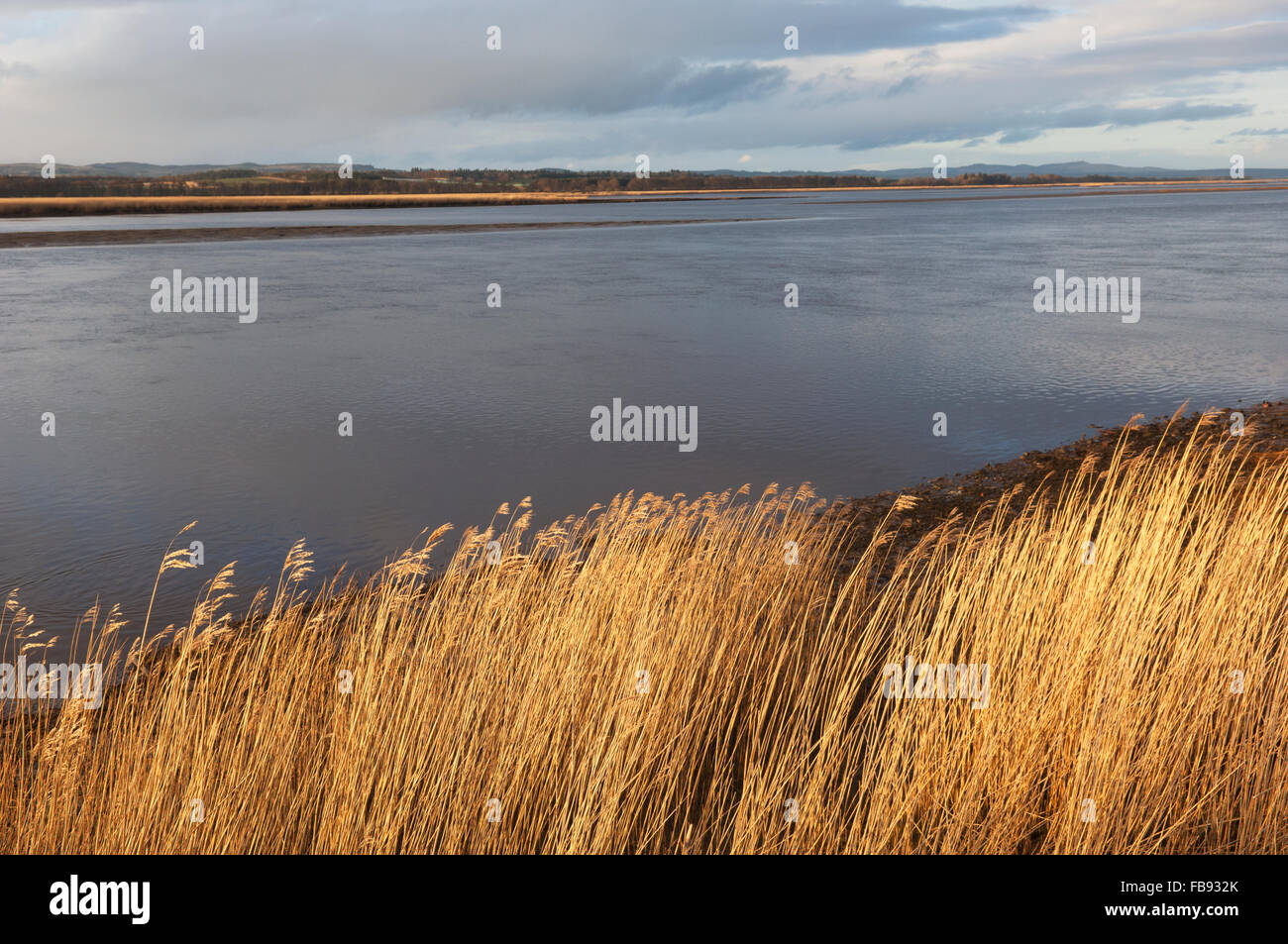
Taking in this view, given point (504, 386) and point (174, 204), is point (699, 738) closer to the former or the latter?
point (504, 386)

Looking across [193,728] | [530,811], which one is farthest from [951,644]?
[193,728]

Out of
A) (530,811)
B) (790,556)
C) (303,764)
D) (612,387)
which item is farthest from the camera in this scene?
(612,387)

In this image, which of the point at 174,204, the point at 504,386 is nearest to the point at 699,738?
the point at 504,386

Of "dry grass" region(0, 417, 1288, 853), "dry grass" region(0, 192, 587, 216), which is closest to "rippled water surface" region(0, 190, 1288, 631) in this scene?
"dry grass" region(0, 417, 1288, 853)

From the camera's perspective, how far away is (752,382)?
19469 millimetres

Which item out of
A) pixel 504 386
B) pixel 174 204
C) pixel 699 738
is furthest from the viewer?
pixel 174 204

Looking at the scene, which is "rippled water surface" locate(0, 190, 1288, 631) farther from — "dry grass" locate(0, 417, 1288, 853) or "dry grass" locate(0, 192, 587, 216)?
"dry grass" locate(0, 192, 587, 216)

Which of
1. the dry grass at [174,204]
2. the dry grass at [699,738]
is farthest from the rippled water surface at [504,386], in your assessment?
the dry grass at [174,204]

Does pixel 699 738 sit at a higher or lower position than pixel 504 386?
lower

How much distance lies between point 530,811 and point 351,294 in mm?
30621

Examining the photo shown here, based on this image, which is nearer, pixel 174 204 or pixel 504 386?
pixel 504 386

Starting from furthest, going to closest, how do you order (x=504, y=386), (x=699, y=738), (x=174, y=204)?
(x=174, y=204)
(x=504, y=386)
(x=699, y=738)

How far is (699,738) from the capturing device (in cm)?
595
